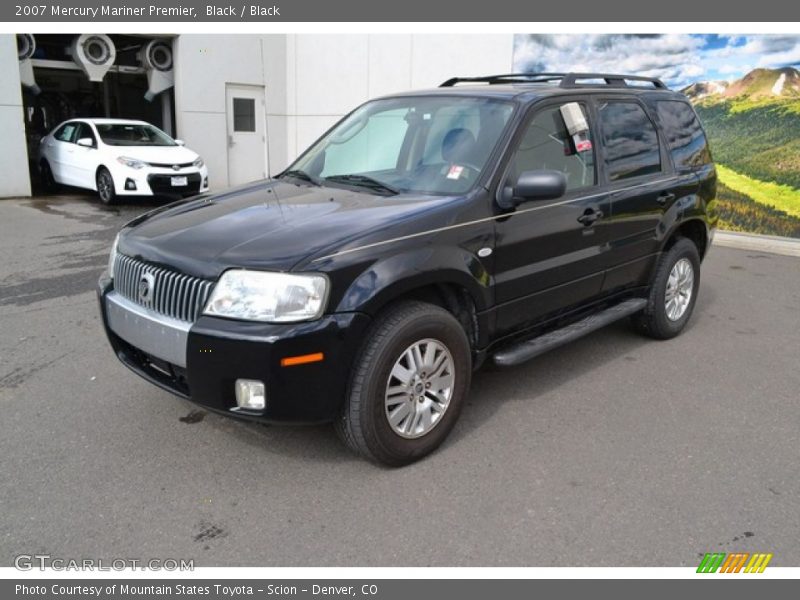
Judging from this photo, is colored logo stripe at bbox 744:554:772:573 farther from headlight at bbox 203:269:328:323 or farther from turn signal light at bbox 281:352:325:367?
headlight at bbox 203:269:328:323

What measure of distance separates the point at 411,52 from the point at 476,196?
11774 mm

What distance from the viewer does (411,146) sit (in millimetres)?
4367

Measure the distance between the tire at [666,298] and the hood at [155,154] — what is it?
9.73m

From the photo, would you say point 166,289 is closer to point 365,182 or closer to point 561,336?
point 365,182

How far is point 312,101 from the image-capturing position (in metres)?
16.5

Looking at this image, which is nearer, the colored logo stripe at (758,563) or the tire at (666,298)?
the colored logo stripe at (758,563)

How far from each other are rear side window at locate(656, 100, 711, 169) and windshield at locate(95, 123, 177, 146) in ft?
34.6

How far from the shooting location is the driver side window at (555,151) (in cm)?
407

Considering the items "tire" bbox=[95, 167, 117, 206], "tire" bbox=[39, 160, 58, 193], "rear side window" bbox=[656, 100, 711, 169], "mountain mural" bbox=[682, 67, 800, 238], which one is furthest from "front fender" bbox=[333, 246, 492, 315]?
"tire" bbox=[39, 160, 58, 193]

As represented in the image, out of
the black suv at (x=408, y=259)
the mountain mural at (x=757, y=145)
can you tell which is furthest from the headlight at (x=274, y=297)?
the mountain mural at (x=757, y=145)

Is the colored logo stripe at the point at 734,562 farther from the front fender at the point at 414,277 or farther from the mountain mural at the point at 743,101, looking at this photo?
the mountain mural at the point at 743,101

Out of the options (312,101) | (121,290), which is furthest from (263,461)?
(312,101)

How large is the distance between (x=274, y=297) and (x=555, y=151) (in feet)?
7.21

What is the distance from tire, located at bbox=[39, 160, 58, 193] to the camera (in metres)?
14.6
